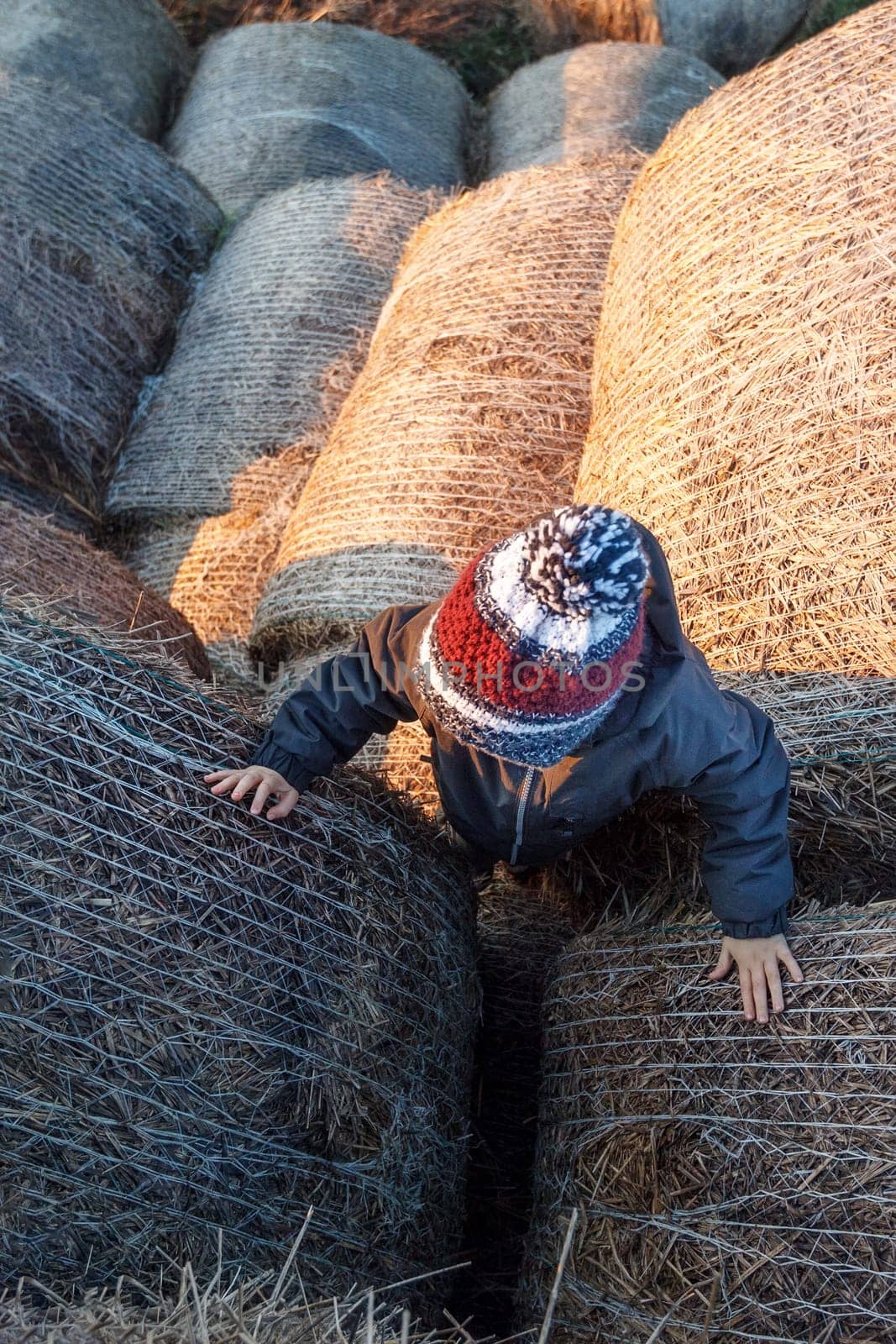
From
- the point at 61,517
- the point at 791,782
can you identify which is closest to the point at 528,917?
the point at 791,782

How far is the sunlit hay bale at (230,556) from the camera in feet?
11.9

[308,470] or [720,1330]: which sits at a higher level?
[308,470]

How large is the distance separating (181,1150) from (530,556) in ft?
3.65

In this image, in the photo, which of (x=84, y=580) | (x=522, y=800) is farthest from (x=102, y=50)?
(x=522, y=800)

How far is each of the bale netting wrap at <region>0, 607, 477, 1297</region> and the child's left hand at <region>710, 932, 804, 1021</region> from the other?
0.61 meters

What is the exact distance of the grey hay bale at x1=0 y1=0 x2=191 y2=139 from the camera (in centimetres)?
507

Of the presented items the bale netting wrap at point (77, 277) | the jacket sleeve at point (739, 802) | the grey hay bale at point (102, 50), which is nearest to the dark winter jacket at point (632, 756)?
the jacket sleeve at point (739, 802)

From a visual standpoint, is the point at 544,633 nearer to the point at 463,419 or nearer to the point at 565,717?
the point at 565,717

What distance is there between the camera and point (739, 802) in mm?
1877

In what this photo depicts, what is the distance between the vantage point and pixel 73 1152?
1.69 metres

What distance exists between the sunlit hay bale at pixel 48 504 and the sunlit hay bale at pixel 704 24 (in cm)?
413

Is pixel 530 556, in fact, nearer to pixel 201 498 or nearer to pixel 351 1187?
pixel 351 1187

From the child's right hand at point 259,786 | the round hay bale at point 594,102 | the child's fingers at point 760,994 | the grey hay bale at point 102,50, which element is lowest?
the child's fingers at point 760,994

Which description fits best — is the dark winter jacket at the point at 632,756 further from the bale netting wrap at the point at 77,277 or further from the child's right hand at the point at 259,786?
the bale netting wrap at the point at 77,277
